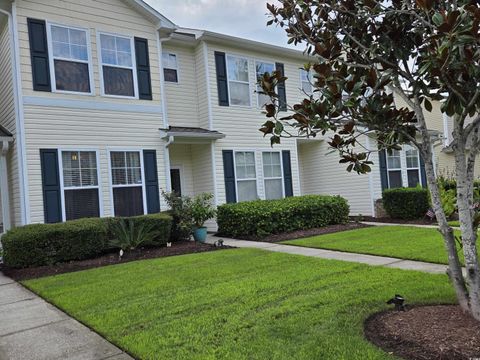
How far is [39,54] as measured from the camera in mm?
9953

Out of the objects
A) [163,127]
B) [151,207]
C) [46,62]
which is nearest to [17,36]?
[46,62]

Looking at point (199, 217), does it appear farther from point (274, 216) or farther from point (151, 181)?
point (274, 216)

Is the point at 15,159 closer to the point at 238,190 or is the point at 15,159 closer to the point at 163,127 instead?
the point at 163,127

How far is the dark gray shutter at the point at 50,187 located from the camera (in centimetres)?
982

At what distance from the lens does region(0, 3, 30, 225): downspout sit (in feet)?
31.6

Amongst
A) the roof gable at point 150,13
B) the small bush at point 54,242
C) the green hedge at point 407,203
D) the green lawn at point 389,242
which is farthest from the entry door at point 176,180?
the green hedge at point 407,203

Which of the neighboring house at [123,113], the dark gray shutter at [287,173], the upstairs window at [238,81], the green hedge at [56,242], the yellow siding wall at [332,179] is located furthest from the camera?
the yellow siding wall at [332,179]

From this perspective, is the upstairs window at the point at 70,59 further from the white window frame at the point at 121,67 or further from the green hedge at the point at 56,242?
the green hedge at the point at 56,242

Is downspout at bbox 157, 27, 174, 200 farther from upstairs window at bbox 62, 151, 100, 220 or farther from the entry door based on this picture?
upstairs window at bbox 62, 151, 100, 220

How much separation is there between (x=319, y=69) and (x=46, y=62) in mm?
Result: 8452

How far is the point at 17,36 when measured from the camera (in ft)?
31.8

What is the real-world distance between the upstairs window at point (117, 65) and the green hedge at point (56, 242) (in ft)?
11.7

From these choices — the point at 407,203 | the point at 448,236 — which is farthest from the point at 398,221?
A: the point at 448,236

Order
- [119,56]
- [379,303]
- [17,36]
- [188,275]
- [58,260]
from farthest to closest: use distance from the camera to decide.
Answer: [119,56]
[17,36]
[58,260]
[188,275]
[379,303]
